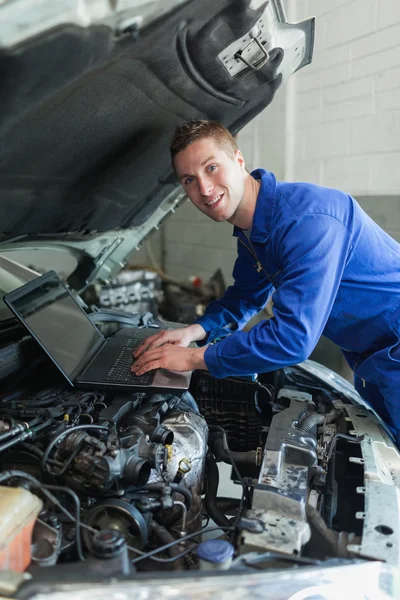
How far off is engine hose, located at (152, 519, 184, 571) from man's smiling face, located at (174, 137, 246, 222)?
962 mm

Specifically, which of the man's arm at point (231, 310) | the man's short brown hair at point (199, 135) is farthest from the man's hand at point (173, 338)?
the man's short brown hair at point (199, 135)

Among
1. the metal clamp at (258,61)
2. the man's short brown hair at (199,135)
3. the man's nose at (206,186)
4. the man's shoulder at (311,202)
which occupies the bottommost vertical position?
the man's shoulder at (311,202)

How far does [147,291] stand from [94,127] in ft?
8.26

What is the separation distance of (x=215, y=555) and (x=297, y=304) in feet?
2.28

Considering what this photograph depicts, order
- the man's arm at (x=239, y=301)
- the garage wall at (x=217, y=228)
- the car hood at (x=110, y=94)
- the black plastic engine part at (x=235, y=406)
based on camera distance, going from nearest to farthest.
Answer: the car hood at (x=110, y=94) → the black plastic engine part at (x=235, y=406) → the man's arm at (x=239, y=301) → the garage wall at (x=217, y=228)

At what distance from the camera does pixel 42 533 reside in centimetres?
105

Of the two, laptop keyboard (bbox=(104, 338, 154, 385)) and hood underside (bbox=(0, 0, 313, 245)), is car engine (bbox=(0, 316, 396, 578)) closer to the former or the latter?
laptop keyboard (bbox=(104, 338, 154, 385))

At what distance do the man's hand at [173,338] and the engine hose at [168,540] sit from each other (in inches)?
23.9

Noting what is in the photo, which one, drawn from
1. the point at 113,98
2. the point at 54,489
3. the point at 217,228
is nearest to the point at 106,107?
the point at 113,98

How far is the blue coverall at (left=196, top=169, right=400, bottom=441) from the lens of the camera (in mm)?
1428

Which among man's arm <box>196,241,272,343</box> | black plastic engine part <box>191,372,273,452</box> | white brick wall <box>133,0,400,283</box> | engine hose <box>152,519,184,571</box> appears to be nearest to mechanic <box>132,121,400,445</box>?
man's arm <box>196,241,272,343</box>

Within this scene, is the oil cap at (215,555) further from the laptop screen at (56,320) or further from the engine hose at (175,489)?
the laptop screen at (56,320)

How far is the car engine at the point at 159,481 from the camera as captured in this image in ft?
3.48

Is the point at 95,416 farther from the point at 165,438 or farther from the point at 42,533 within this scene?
the point at 42,533
